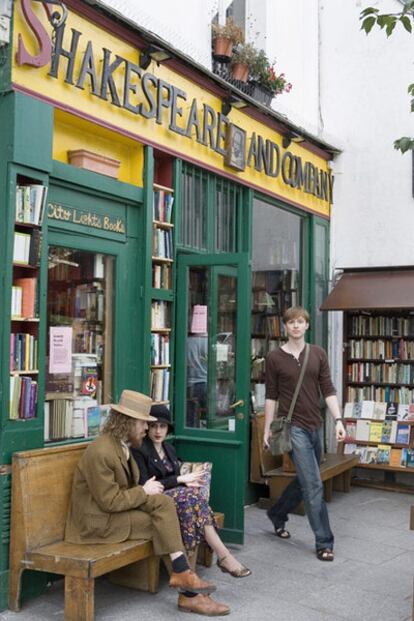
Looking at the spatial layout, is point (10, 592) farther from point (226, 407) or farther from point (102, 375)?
point (226, 407)

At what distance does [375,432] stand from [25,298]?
5427 millimetres

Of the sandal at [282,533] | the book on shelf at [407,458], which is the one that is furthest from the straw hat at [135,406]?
the book on shelf at [407,458]

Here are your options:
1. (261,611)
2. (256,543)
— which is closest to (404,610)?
(261,611)

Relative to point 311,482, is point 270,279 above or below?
above

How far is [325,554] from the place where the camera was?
6008 mm

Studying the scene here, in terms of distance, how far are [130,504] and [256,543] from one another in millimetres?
2064

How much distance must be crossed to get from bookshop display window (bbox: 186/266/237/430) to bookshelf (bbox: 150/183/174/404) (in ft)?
0.64

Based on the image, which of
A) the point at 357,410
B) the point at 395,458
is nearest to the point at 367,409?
the point at 357,410

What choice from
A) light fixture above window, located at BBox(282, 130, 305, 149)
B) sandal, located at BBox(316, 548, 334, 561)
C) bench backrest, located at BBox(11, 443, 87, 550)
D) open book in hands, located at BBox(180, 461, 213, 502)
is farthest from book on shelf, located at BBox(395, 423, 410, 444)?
bench backrest, located at BBox(11, 443, 87, 550)

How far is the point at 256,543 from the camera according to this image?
21.1ft

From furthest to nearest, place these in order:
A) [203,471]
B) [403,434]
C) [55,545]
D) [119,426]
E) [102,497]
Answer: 1. [403,434]
2. [203,471]
3. [119,426]
4. [55,545]
5. [102,497]

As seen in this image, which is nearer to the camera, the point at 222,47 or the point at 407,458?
the point at 222,47

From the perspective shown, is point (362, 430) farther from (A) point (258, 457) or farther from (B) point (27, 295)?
(B) point (27, 295)

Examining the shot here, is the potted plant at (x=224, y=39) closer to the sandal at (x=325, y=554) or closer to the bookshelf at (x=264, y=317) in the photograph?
the bookshelf at (x=264, y=317)
